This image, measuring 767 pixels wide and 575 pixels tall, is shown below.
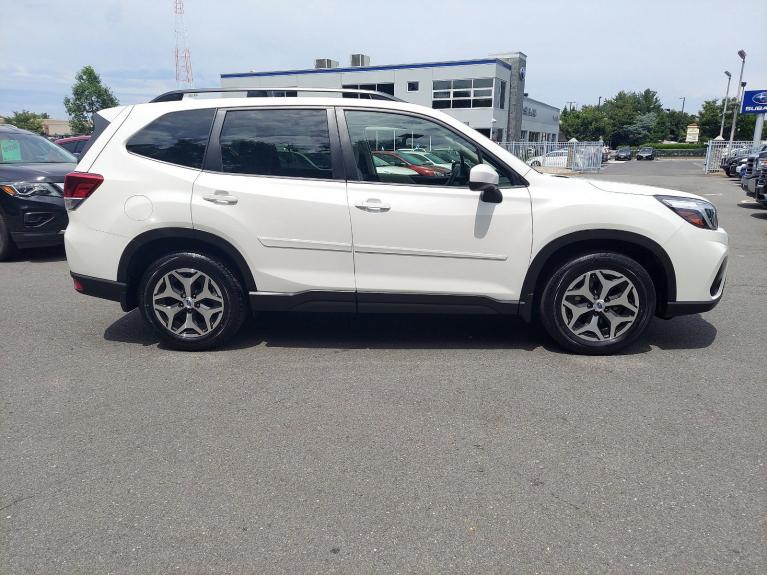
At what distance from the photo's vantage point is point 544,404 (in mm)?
3555

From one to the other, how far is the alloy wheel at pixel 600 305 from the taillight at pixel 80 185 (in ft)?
11.7

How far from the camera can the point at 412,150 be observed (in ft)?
13.8

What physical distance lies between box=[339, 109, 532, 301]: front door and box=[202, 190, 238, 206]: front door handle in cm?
85

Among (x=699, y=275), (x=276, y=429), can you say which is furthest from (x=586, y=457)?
(x=699, y=275)

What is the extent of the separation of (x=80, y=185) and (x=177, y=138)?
0.80 meters

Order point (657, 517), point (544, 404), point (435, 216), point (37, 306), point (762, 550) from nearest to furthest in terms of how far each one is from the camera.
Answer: point (762, 550)
point (657, 517)
point (544, 404)
point (435, 216)
point (37, 306)

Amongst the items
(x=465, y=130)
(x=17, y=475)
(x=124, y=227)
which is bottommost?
(x=17, y=475)

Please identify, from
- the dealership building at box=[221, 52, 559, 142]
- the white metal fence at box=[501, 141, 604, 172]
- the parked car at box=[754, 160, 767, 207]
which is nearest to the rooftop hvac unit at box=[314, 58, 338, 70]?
the dealership building at box=[221, 52, 559, 142]

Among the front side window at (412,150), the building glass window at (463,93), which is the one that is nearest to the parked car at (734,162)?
the building glass window at (463,93)

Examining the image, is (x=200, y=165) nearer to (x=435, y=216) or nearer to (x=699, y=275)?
(x=435, y=216)

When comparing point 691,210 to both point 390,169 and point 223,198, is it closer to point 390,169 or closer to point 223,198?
point 390,169

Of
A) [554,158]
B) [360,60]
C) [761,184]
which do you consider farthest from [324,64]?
[761,184]

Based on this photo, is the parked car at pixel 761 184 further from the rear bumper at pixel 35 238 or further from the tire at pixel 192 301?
the rear bumper at pixel 35 238

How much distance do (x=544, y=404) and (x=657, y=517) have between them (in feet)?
3.67
